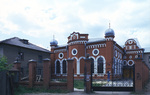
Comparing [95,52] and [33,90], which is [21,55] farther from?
[95,52]

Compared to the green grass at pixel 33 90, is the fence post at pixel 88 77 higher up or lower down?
higher up

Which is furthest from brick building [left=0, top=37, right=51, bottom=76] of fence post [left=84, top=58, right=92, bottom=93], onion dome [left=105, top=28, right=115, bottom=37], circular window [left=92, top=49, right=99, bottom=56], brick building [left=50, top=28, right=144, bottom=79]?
onion dome [left=105, top=28, right=115, bottom=37]

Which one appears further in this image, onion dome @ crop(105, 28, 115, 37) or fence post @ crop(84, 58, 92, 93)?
onion dome @ crop(105, 28, 115, 37)

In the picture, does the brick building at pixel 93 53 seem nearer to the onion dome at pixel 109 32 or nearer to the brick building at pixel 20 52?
the onion dome at pixel 109 32

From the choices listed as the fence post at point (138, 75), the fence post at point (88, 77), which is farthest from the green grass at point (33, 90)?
the fence post at point (138, 75)

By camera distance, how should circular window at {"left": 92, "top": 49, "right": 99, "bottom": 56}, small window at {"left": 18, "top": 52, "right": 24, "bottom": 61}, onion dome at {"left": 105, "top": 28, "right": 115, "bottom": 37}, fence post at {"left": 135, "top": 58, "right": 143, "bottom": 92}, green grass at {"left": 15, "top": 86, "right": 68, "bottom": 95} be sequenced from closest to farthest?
fence post at {"left": 135, "top": 58, "right": 143, "bottom": 92}, green grass at {"left": 15, "top": 86, "right": 68, "bottom": 95}, small window at {"left": 18, "top": 52, "right": 24, "bottom": 61}, onion dome at {"left": 105, "top": 28, "right": 115, "bottom": 37}, circular window at {"left": 92, "top": 49, "right": 99, "bottom": 56}

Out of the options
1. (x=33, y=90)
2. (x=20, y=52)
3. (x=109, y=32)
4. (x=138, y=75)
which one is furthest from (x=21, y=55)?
(x=138, y=75)

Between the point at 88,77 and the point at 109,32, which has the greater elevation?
the point at 109,32

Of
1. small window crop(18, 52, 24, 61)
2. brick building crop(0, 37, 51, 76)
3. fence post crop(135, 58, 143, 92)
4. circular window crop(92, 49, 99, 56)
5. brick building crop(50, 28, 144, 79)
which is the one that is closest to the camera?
fence post crop(135, 58, 143, 92)

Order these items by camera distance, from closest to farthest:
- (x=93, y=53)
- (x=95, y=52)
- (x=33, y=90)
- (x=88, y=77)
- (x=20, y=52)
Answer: (x=88, y=77)
(x=33, y=90)
(x=20, y=52)
(x=95, y=52)
(x=93, y=53)

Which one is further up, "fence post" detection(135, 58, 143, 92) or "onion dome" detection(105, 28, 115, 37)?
"onion dome" detection(105, 28, 115, 37)

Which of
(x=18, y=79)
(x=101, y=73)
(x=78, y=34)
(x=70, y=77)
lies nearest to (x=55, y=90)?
(x=70, y=77)

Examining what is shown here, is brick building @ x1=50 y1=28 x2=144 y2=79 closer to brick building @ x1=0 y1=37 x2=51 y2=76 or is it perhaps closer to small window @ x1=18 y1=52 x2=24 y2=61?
brick building @ x1=0 y1=37 x2=51 y2=76

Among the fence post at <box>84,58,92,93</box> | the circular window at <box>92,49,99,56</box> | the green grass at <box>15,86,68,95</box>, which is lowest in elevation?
the green grass at <box>15,86,68,95</box>
